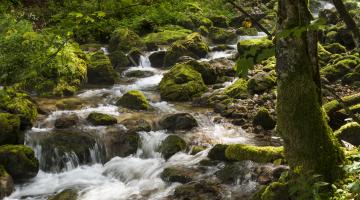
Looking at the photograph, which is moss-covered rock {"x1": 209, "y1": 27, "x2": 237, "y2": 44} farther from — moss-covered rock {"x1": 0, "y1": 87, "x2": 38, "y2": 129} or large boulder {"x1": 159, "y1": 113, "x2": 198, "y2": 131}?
moss-covered rock {"x1": 0, "y1": 87, "x2": 38, "y2": 129}

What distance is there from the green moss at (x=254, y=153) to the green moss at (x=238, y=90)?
225 inches

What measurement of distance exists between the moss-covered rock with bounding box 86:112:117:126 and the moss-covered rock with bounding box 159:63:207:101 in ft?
12.5

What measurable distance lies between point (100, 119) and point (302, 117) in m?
7.54

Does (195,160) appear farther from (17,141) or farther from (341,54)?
(341,54)

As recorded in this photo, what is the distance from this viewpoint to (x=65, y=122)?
39.8ft

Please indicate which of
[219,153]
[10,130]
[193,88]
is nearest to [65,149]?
[10,130]

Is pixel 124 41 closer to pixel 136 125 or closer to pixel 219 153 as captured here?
pixel 136 125

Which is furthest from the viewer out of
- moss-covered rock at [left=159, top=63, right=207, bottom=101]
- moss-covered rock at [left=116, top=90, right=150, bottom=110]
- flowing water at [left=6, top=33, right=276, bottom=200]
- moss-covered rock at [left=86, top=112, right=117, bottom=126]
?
moss-covered rock at [left=159, top=63, right=207, bottom=101]

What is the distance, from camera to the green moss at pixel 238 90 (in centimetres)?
1514

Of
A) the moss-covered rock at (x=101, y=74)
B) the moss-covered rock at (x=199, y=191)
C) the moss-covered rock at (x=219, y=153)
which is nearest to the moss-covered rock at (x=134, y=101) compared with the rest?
the moss-covered rock at (x=101, y=74)

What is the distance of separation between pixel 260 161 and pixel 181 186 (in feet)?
5.70

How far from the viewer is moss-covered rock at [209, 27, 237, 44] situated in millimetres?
25812

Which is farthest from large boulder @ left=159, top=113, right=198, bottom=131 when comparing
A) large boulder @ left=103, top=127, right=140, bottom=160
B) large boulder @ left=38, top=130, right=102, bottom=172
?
large boulder @ left=38, top=130, right=102, bottom=172

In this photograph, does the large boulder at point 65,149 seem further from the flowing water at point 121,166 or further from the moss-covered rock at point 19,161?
the moss-covered rock at point 19,161
